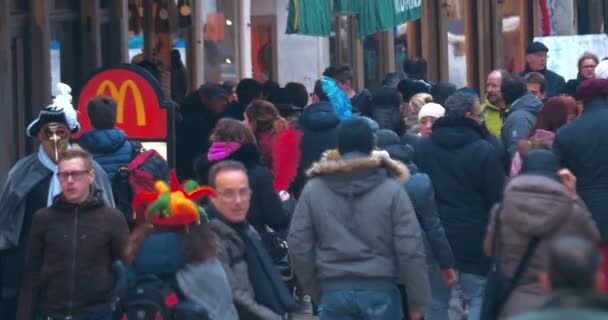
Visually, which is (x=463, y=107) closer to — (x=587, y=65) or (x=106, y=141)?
(x=106, y=141)

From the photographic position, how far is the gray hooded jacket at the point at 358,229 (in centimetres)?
843

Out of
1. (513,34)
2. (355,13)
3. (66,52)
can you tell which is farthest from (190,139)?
(513,34)

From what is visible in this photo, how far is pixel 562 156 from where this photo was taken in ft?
34.1

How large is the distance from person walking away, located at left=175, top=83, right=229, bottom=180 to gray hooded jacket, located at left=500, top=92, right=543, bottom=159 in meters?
2.67

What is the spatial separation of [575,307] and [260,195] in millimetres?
5186

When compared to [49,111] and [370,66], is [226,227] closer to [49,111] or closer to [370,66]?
[49,111]

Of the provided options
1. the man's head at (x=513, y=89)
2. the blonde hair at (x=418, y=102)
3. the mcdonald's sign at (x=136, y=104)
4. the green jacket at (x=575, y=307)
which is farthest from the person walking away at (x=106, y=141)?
the green jacket at (x=575, y=307)

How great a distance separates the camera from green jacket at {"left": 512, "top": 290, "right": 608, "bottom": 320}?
461 cm

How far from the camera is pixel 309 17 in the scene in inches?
759

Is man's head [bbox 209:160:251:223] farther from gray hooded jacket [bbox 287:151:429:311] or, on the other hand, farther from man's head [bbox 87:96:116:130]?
man's head [bbox 87:96:116:130]

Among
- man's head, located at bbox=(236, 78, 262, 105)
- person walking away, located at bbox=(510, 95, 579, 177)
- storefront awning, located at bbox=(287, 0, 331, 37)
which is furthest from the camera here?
storefront awning, located at bbox=(287, 0, 331, 37)

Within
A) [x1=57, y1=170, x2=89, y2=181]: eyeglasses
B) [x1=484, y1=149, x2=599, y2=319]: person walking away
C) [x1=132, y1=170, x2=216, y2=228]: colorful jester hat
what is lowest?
[x1=484, y1=149, x2=599, y2=319]: person walking away

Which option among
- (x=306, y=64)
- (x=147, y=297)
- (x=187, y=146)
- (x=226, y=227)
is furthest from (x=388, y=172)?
(x=306, y=64)

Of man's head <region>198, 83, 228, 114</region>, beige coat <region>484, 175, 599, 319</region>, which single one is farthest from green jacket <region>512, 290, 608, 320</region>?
man's head <region>198, 83, 228, 114</region>
